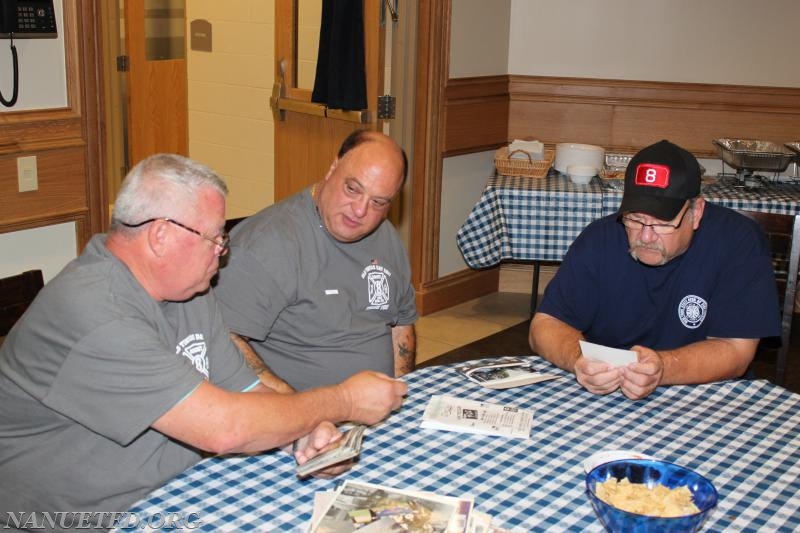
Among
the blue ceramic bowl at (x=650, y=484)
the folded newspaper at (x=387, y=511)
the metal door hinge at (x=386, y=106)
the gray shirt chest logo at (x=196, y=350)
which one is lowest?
the folded newspaper at (x=387, y=511)

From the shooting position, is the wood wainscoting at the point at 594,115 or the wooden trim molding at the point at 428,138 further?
the wood wainscoting at the point at 594,115

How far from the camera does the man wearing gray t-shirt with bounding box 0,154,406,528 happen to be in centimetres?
165

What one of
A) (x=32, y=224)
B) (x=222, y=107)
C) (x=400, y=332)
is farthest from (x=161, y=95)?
(x=400, y=332)

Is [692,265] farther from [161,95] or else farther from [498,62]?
[161,95]

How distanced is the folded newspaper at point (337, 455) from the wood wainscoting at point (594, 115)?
135 inches

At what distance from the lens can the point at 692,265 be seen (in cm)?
253

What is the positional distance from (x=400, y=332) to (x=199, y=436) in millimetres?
1172

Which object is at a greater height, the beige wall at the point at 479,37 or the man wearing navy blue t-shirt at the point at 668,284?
the beige wall at the point at 479,37

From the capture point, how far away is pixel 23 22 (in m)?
3.19

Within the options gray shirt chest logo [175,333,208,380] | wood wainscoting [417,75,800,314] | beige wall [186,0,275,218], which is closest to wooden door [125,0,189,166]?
beige wall [186,0,275,218]

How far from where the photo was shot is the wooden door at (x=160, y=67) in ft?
21.0

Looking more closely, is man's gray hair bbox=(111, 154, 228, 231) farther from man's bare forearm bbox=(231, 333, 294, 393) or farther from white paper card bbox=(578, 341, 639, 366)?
white paper card bbox=(578, 341, 639, 366)

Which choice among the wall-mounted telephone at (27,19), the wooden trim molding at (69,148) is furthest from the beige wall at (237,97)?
the wall-mounted telephone at (27,19)

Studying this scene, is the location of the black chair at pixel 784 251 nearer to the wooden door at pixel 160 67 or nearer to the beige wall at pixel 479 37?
the beige wall at pixel 479 37
